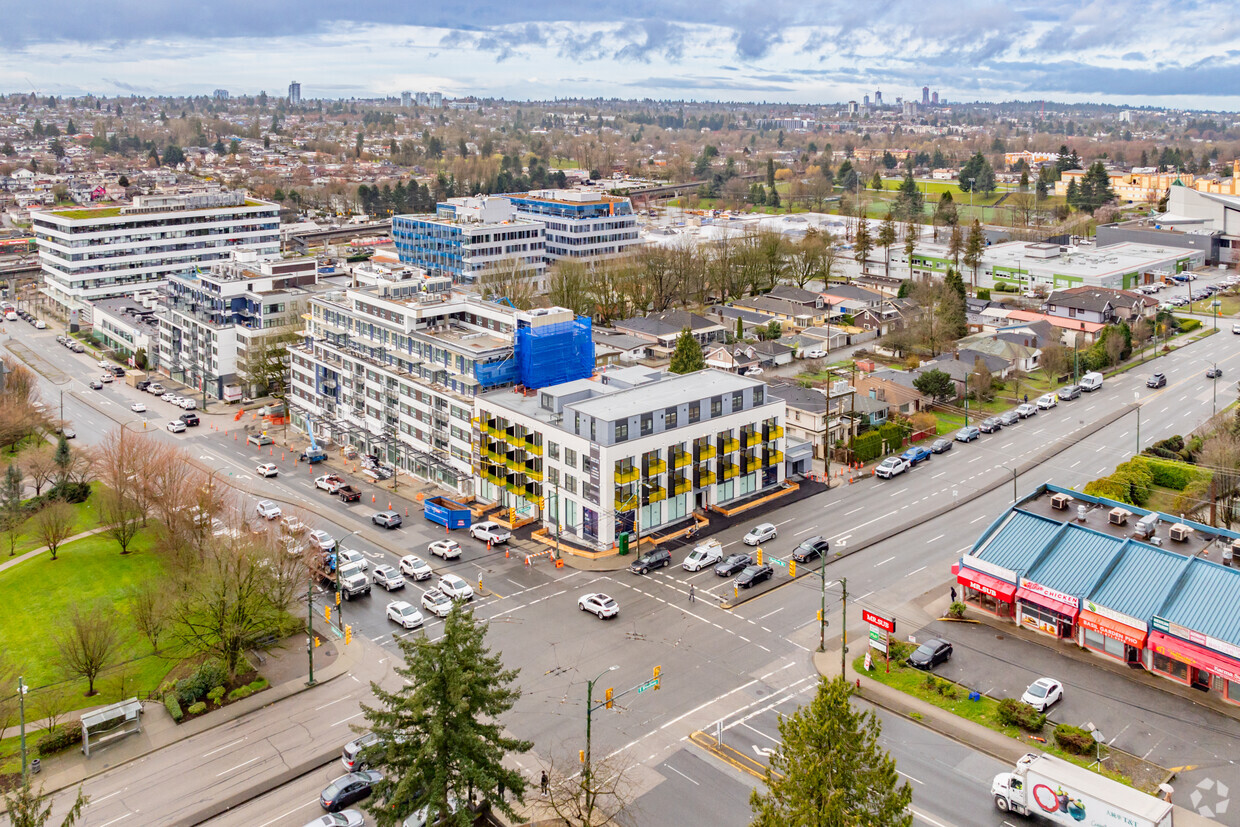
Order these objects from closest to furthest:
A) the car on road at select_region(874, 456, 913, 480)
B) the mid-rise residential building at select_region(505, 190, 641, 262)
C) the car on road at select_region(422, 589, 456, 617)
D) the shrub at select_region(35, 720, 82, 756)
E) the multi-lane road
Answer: the multi-lane road
the shrub at select_region(35, 720, 82, 756)
the car on road at select_region(422, 589, 456, 617)
the car on road at select_region(874, 456, 913, 480)
the mid-rise residential building at select_region(505, 190, 641, 262)

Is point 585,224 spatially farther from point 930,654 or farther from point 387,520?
point 930,654

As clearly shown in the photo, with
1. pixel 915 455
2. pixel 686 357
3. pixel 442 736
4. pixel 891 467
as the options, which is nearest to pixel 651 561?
pixel 891 467

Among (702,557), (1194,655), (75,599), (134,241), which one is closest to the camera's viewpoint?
(1194,655)

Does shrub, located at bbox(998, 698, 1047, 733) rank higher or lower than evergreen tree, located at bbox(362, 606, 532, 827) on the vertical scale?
lower

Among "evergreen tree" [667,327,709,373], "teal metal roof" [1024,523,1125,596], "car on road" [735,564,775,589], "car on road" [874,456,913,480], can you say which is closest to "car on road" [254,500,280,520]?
"car on road" [735,564,775,589]

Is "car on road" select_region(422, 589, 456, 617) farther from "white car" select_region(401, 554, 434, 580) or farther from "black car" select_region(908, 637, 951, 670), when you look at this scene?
"black car" select_region(908, 637, 951, 670)

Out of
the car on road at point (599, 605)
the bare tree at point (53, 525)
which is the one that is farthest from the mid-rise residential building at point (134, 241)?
the car on road at point (599, 605)
